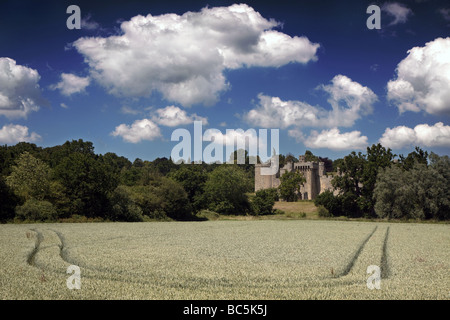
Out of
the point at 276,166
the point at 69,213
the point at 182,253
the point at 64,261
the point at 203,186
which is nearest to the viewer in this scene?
the point at 64,261

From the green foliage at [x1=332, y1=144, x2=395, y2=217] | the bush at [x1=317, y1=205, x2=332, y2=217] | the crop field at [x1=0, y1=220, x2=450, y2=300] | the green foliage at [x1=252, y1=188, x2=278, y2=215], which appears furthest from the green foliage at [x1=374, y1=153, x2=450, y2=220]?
the crop field at [x1=0, y1=220, x2=450, y2=300]

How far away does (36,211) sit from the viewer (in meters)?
39.7

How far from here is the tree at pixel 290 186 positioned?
291 feet

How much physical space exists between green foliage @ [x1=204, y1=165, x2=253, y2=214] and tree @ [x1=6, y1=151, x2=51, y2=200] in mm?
28695

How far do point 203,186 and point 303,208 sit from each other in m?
19.9

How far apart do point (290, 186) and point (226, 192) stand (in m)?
25.0

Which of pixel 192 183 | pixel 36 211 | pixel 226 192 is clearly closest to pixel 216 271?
pixel 36 211

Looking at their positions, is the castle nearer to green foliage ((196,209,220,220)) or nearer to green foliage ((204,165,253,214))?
green foliage ((204,165,253,214))

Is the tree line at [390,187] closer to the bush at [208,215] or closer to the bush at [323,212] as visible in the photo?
the bush at [323,212]

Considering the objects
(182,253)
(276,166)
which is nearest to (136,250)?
(182,253)

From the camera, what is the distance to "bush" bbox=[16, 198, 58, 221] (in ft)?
→ 129

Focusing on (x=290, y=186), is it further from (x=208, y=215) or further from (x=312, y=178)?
(x=208, y=215)
